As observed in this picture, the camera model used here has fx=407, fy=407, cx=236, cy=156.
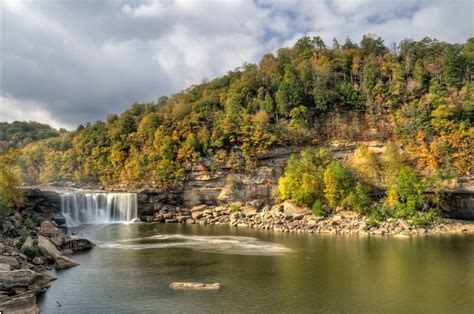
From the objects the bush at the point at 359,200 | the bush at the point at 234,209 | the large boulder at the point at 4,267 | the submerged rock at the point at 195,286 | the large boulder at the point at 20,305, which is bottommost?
the submerged rock at the point at 195,286

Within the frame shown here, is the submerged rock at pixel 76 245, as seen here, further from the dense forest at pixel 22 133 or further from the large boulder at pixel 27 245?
the dense forest at pixel 22 133

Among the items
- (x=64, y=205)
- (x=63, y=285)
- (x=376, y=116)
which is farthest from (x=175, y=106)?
(x=63, y=285)

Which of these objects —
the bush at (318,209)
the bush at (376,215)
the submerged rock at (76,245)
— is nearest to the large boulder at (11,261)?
the submerged rock at (76,245)

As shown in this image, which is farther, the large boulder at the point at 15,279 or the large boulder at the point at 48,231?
the large boulder at the point at 48,231

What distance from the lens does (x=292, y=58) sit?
91.4 metres

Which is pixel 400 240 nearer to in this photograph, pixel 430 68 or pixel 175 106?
pixel 430 68

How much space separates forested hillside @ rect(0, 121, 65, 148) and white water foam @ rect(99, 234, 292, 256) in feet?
320

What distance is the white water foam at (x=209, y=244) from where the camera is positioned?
134 ft

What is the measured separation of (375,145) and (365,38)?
3002 centimetres

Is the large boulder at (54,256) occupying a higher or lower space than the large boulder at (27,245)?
lower

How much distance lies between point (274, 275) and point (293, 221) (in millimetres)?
26065

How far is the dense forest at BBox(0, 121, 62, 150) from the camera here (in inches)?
5128

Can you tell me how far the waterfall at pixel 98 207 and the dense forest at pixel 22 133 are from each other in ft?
244

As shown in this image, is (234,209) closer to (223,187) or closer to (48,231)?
(223,187)
